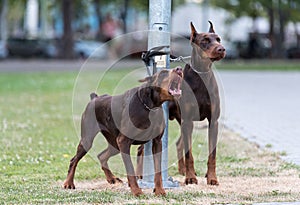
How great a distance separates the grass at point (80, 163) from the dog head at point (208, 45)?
78 centimetres

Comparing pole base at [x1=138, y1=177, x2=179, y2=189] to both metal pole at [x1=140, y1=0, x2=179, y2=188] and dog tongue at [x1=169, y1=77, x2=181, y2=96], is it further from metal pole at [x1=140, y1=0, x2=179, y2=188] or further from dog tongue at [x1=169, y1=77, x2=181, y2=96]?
dog tongue at [x1=169, y1=77, x2=181, y2=96]

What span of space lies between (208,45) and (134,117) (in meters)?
1.25

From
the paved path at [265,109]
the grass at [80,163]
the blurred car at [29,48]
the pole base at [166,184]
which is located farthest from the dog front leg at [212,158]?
the blurred car at [29,48]

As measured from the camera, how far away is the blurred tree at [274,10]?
4406cm

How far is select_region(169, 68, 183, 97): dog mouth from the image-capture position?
6.63 m

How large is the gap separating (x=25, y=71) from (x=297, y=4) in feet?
61.0

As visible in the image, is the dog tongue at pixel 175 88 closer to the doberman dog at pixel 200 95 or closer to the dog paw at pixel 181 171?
the doberman dog at pixel 200 95

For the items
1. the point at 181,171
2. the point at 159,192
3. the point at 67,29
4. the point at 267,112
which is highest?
the point at 67,29

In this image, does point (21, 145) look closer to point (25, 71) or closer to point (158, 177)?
point (158, 177)

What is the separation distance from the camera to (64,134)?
1241cm

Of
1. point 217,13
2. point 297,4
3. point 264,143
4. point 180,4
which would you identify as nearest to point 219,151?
point 264,143

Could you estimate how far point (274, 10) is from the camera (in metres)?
47.8

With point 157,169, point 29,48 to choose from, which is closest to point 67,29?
point 29,48

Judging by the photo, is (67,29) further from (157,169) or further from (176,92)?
(176,92)
